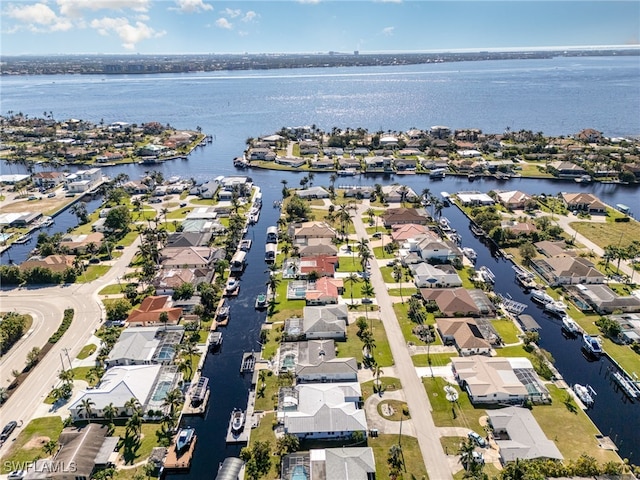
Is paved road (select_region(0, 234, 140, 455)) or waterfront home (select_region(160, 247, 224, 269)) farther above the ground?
waterfront home (select_region(160, 247, 224, 269))

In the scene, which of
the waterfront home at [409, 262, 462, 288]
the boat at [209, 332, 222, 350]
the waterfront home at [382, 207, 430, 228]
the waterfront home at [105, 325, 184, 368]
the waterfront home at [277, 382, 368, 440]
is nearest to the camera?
the waterfront home at [277, 382, 368, 440]

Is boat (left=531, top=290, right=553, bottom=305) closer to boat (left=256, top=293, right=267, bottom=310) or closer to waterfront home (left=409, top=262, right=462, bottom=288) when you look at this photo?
waterfront home (left=409, top=262, right=462, bottom=288)

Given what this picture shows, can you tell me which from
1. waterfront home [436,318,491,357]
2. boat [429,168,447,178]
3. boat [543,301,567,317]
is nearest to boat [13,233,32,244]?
waterfront home [436,318,491,357]

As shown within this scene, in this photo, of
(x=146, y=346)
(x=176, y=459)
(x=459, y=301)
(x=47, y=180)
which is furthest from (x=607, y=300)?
(x=47, y=180)

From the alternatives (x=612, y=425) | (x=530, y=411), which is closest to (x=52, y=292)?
(x=530, y=411)

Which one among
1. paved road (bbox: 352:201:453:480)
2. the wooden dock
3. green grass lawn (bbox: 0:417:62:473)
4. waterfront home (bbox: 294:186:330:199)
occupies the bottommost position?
the wooden dock

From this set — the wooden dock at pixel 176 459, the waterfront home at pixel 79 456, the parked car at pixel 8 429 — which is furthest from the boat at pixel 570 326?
the parked car at pixel 8 429

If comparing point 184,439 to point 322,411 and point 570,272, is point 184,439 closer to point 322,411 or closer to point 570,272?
point 322,411
